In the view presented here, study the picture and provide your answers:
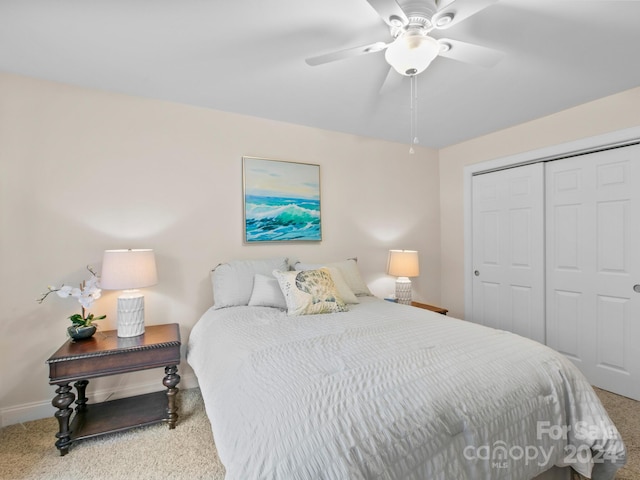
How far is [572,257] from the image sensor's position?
9.12 ft

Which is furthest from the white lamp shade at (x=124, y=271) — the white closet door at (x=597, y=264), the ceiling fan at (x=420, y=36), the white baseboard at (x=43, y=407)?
the white closet door at (x=597, y=264)

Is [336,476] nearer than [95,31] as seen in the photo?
Yes

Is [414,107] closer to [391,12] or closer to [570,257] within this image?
[391,12]

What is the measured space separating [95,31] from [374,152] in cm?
260

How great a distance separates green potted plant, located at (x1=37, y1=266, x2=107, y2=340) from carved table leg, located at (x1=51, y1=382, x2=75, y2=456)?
333 mm

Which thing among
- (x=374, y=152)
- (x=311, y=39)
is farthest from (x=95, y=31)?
(x=374, y=152)

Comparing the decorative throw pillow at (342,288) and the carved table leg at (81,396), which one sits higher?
the decorative throw pillow at (342,288)

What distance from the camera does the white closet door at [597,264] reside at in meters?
2.43

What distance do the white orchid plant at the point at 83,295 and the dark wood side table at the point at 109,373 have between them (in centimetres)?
13

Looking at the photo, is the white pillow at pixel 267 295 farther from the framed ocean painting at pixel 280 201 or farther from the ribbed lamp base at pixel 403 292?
the ribbed lamp base at pixel 403 292

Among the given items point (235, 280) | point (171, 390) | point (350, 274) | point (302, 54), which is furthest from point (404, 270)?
point (171, 390)

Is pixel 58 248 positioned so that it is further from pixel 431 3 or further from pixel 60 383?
pixel 431 3

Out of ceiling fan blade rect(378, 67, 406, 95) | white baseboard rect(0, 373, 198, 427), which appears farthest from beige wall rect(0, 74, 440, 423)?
ceiling fan blade rect(378, 67, 406, 95)

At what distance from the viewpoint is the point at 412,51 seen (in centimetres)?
147
